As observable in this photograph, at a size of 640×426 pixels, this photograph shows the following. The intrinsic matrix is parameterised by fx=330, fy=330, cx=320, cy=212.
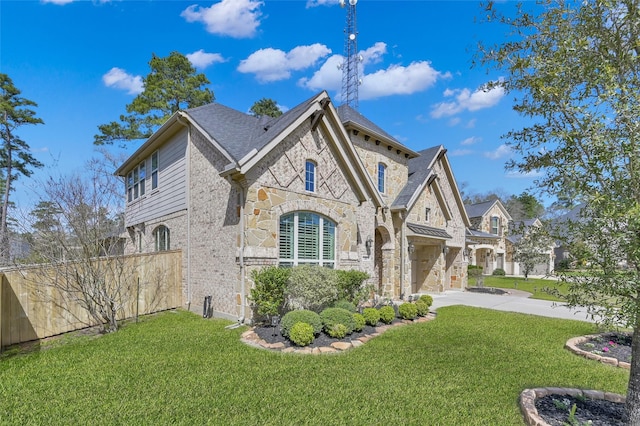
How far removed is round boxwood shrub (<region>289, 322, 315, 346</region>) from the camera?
697 centimetres

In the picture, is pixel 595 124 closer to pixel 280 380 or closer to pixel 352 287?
pixel 280 380

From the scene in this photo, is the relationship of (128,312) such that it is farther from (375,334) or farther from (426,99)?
(426,99)

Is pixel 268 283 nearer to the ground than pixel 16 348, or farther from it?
farther from it

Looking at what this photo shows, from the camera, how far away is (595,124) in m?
3.50

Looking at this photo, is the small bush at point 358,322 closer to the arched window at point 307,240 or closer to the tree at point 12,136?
the arched window at point 307,240

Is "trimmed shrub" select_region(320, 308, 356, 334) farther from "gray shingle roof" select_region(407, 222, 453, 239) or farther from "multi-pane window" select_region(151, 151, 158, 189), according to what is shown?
"multi-pane window" select_region(151, 151, 158, 189)

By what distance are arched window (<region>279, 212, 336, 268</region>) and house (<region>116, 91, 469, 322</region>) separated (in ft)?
0.11

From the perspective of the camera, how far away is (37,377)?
5465 millimetres

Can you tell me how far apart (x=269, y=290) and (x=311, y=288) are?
42.5 inches

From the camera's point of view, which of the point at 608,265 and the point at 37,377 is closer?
the point at 608,265

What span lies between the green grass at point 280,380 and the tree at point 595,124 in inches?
77.9

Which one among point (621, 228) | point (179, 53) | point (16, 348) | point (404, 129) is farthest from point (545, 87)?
point (179, 53)

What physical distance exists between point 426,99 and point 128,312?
15.5 metres

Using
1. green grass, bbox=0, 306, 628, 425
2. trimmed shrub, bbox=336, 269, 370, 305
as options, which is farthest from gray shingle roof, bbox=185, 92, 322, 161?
green grass, bbox=0, 306, 628, 425
